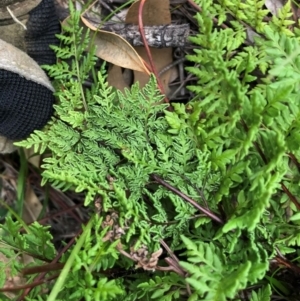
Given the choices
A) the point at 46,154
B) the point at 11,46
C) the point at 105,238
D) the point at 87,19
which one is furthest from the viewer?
the point at 46,154

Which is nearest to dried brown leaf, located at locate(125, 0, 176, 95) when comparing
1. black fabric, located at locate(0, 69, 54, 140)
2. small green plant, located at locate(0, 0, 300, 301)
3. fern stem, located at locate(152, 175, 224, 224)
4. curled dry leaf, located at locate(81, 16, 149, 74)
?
curled dry leaf, located at locate(81, 16, 149, 74)

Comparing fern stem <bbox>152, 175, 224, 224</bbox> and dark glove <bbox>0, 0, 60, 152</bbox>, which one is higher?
dark glove <bbox>0, 0, 60, 152</bbox>

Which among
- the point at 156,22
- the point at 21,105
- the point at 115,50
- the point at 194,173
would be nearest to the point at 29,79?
the point at 21,105

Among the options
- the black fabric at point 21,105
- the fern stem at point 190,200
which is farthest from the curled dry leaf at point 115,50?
the fern stem at point 190,200

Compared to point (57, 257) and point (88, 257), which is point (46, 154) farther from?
point (88, 257)

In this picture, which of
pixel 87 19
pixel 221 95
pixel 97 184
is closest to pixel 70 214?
pixel 97 184

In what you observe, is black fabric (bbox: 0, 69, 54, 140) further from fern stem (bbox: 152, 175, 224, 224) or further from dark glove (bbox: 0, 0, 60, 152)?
fern stem (bbox: 152, 175, 224, 224)

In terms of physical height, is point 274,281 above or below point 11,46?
below
